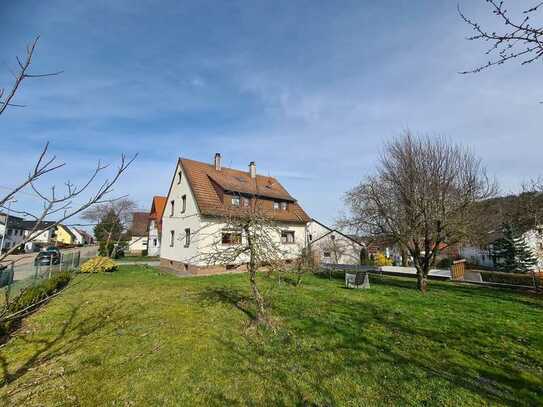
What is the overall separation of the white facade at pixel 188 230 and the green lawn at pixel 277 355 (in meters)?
7.21

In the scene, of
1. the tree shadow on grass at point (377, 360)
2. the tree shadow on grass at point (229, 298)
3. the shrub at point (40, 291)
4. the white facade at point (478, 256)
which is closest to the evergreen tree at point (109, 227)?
the tree shadow on grass at point (377, 360)

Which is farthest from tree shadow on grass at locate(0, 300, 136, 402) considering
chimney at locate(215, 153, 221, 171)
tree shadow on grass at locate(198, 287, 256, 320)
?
chimney at locate(215, 153, 221, 171)

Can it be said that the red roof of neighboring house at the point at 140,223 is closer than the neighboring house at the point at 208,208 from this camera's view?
No

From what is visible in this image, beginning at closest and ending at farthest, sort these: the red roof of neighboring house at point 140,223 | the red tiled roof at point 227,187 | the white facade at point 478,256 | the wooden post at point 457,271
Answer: the red tiled roof at point 227,187
the wooden post at point 457,271
the white facade at point 478,256
the red roof of neighboring house at point 140,223

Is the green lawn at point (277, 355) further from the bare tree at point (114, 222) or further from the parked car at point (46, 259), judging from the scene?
the parked car at point (46, 259)

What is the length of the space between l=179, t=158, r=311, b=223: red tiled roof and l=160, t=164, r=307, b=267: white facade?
0.62 m

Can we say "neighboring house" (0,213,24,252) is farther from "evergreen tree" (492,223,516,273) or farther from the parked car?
"evergreen tree" (492,223,516,273)

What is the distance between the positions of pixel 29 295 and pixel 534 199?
72.2 ft

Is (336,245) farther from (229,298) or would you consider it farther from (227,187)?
(229,298)

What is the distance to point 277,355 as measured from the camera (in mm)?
5270

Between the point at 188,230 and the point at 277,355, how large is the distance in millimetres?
14280

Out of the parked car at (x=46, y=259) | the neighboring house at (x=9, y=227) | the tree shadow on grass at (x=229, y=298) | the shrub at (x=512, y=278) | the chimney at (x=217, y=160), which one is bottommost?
the shrub at (x=512, y=278)

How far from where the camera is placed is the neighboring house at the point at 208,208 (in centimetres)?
1680

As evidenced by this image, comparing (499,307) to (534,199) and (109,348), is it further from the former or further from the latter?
(109,348)
